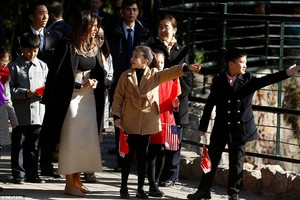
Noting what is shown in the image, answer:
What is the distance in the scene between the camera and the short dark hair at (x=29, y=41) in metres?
11.5

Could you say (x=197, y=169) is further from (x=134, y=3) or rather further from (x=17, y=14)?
(x=17, y=14)

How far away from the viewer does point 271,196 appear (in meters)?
11.3

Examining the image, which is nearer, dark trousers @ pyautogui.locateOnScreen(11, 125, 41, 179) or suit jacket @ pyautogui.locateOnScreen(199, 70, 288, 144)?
suit jacket @ pyautogui.locateOnScreen(199, 70, 288, 144)

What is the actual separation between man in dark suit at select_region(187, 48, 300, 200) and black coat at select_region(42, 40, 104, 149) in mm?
1294

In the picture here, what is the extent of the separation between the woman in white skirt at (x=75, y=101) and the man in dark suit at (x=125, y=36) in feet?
4.81

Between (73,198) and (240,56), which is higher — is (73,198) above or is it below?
below

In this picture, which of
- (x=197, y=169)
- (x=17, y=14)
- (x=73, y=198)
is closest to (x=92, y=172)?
(x=73, y=198)

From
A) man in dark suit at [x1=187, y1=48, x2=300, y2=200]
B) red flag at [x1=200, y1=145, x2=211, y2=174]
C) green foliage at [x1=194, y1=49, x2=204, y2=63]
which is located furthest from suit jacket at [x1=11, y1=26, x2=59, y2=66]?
green foliage at [x1=194, y1=49, x2=204, y2=63]

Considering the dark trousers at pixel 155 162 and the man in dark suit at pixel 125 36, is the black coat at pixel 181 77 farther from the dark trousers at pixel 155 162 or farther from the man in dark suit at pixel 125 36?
the man in dark suit at pixel 125 36

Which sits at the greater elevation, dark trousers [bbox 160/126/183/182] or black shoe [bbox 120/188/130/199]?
dark trousers [bbox 160/126/183/182]

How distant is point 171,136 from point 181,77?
0.66 metres

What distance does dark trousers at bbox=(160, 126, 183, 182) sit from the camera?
11633mm

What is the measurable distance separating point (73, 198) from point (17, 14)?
7.83 meters

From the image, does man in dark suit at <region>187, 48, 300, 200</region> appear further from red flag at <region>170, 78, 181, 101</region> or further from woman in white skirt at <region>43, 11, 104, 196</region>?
woman in white skirt at <region>43, 11, 104, 196</region>
